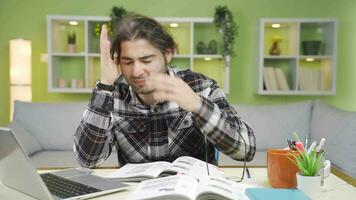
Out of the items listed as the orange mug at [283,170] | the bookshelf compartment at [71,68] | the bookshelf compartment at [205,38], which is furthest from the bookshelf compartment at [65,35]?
the orange mug at [283,170]

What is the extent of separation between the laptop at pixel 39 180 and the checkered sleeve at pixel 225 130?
12.2 inches

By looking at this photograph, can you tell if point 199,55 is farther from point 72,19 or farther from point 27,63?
point 27,63

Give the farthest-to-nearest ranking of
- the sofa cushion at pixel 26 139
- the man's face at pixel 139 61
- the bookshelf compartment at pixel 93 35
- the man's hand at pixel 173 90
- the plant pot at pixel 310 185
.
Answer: the bookshelf compartment at pixel 93 35 < the sofa cushion at pixel 26 139 < the man's face at pixel 139 61 < the man's hand at pixel 173 90 < the plant pot at pixel 310 185

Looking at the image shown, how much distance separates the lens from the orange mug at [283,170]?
1091mm

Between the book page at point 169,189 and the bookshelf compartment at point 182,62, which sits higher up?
the bookshelf compartment at point 182,62

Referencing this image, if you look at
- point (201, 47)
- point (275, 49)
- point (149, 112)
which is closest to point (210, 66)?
point (201, 47)

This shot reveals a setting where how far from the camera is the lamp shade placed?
389 centimetres

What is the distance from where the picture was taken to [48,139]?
10.8 ft

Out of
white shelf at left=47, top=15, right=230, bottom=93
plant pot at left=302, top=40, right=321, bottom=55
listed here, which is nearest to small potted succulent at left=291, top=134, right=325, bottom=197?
white shelf at left=47, top=15, right=230, bottom=93

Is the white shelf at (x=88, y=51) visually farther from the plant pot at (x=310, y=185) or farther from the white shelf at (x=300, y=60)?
the plant pot at (x=310, y=185)

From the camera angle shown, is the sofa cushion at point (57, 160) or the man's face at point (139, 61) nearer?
the man's face at point (139, 61)

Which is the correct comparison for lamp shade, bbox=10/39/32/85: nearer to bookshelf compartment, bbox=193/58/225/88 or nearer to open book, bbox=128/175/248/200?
bookshelf compartment, bbox=193/58/225/88

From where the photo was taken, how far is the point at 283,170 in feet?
3.61

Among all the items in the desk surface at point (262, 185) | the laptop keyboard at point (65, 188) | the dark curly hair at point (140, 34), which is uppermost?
the dark curly hair at point (140, 34)
